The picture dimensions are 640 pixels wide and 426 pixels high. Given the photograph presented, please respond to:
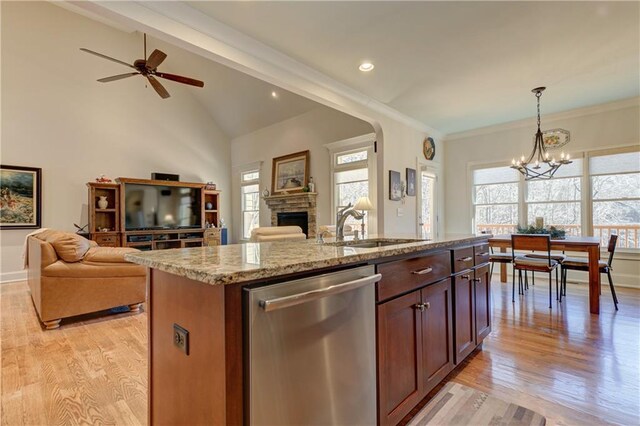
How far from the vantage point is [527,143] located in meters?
5.39

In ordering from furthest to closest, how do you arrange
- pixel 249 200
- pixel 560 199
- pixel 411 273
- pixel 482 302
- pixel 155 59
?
pixel 249 200 < pixel 560 199 < pixel 155 59 < pixel 482 302 < pixel 411 273

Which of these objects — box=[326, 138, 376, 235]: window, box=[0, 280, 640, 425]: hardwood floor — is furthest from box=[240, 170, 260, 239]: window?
box=[0, 280, 640, 425]: hardwood floor

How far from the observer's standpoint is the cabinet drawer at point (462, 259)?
2.06 meters

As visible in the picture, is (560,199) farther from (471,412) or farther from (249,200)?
(249,200)

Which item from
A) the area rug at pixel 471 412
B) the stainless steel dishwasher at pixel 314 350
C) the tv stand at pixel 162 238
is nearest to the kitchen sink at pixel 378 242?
the stainless steel dishwasher at pixel 314 350

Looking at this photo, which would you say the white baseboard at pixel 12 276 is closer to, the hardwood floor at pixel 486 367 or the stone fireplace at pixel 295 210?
the hardwood floor at pixel 486 367

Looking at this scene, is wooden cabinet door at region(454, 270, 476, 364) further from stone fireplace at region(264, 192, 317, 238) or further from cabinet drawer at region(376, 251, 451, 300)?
stone fireplace at region(264, 192, 317, 238)

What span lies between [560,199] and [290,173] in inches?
196

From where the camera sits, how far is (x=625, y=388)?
1915 mm

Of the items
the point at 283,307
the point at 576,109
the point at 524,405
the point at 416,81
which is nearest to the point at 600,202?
the point at 576,109

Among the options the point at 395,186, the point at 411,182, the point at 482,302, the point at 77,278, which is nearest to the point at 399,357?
the point at 482,302

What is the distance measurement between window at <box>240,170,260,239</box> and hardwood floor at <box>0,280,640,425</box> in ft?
14.9

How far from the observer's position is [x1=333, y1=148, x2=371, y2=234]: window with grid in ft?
18.2

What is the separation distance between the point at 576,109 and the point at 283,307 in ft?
19.8
